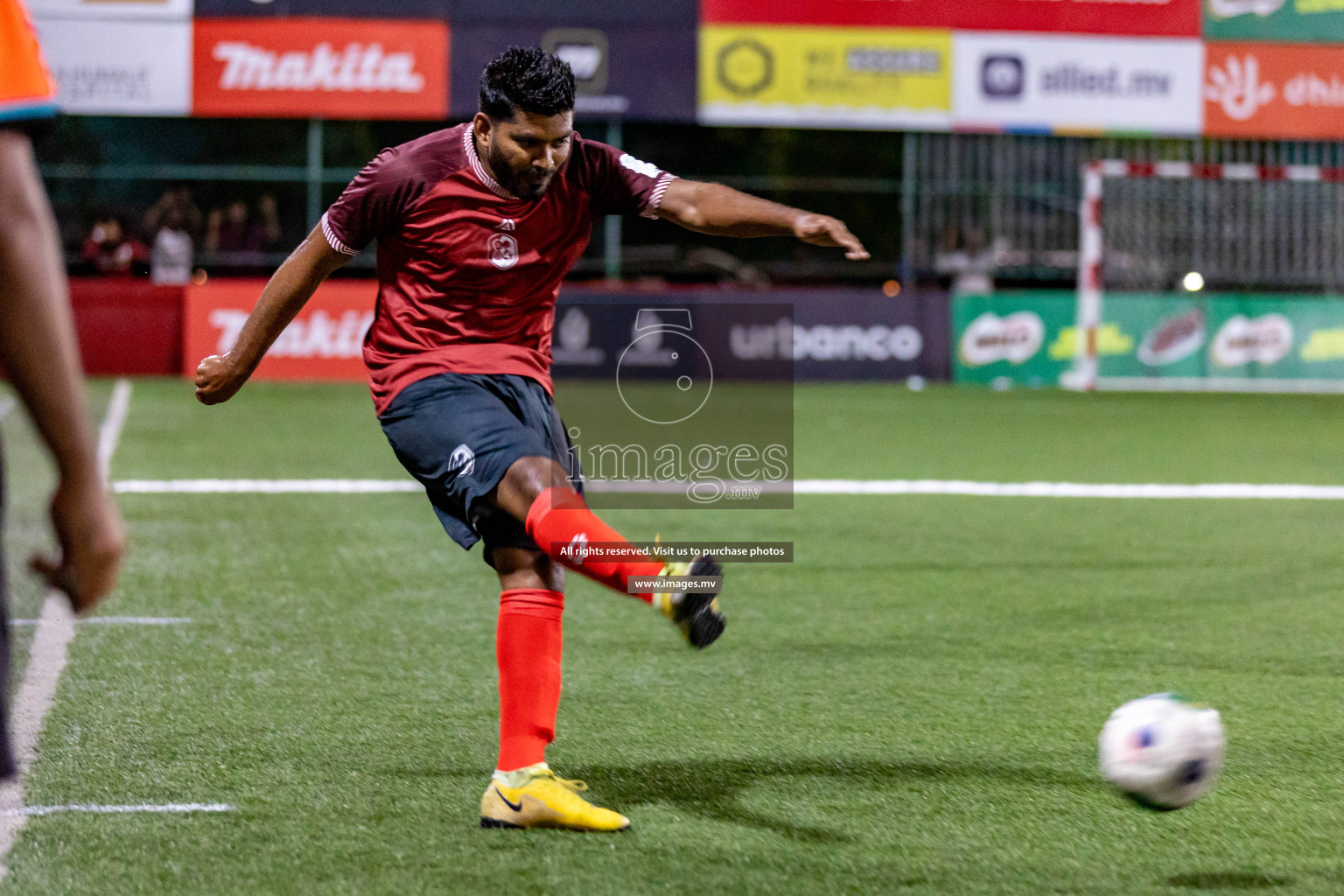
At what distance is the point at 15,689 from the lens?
16.8ft

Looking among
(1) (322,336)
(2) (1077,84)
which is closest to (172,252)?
(1) (322,336)

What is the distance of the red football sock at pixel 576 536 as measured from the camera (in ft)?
12.4

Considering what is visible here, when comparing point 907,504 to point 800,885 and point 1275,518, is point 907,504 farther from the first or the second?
point 800,885

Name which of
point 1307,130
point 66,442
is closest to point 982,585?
point 66,442

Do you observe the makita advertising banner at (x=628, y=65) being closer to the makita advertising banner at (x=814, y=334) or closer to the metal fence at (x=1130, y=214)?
the makita advertising banner at (x=814, y=334)

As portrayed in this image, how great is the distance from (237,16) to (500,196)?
17134 mm

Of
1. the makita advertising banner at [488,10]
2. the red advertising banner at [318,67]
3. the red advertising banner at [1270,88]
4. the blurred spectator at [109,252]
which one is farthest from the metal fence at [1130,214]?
the blurred spectator at [109,252]

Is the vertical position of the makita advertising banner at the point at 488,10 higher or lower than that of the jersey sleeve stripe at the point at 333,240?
higher

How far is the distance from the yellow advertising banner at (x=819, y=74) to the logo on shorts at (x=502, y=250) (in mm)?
16671

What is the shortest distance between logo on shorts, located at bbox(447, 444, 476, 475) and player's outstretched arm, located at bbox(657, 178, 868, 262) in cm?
76

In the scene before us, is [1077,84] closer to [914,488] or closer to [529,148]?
[914,488]

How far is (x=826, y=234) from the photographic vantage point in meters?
3.71

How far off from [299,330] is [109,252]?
10.3ft

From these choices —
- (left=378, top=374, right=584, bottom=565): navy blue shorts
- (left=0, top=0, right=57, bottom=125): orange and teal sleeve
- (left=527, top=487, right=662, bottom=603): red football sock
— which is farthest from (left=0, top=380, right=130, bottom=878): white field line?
(left=0, top=0, right=57, bottom=125): orange and teal sleeve
